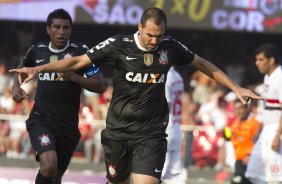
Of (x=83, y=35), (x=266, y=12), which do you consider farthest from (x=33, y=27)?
(x=266, y=12)

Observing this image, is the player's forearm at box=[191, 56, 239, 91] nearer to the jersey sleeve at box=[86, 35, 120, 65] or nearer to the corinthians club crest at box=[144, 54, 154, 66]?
the corinthians club crest at box=[144, 54, 154, 66]

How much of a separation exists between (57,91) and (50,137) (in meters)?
0.54

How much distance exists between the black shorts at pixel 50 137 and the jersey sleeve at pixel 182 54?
74.3 inches

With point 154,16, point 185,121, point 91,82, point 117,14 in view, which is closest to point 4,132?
point 185,121

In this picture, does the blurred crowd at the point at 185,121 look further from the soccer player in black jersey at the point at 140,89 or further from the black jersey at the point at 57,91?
the soccer player in black jersey at the point at 140,89

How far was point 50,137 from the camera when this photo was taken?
10.4 metres

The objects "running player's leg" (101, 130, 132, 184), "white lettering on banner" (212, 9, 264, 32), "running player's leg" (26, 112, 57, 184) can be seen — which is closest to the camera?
"running player's leg" (101, 130, 132, 184)

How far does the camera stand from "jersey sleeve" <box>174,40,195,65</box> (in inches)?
371

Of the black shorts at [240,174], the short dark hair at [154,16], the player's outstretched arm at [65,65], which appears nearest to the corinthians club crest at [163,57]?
the short dark hair at [154,16]

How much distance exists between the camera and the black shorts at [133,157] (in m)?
9.28

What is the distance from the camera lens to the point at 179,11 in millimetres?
20859

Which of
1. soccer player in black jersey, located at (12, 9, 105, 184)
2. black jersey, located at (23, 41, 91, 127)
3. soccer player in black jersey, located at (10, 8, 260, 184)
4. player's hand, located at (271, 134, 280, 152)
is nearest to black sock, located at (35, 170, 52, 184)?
soccer player in black jersey, located at (12, 9, 105, 184)

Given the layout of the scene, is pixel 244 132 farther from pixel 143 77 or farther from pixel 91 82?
pixel 143 77

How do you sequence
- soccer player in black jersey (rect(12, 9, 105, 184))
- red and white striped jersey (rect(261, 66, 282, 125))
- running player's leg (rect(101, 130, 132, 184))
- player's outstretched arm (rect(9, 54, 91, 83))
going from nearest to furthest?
player's outstretched arm (rect(9, 54, 91, 83))
running player's leg (rect(101, 130, 132, 184))
soccer player in black jersey (rect(12, 9, 105, 184))
red and white striped jersey (rect(261, 66, 282, 125))
